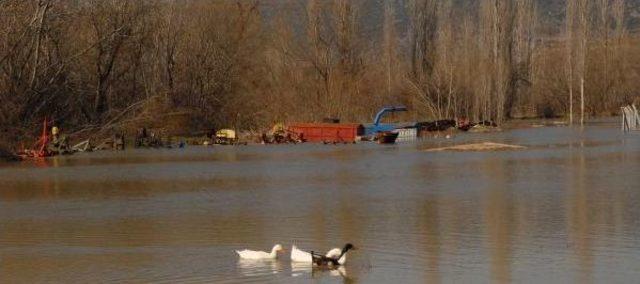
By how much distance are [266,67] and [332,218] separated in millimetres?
42643

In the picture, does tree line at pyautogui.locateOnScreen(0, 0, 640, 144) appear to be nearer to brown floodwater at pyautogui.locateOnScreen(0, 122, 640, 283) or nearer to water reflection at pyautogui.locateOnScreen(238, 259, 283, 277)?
brown floodwater at pyautogui.locateOnScreen(0, 122, 640, 283)

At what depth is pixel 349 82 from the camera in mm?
56594

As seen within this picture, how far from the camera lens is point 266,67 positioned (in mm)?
60562

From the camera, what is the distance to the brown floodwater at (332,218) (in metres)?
13.2

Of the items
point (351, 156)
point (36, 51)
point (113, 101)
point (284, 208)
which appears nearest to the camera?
point (284, 208)

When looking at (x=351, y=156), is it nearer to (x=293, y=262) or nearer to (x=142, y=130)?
(x=142, y=130)

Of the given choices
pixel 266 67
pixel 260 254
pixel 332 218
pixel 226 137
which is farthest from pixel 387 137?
pixel 260 254

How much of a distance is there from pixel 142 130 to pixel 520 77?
101 feet

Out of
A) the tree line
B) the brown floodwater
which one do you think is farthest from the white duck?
the tree line

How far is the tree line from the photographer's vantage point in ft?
147

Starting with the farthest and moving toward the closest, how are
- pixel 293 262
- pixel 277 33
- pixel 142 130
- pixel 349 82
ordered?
pixel 277 33 < pixel 349 82 < pixel 142 130 < pixel 293 262

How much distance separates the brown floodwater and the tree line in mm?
11153

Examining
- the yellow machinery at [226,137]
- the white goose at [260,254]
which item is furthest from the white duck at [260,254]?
the yellow machinery at [226,137]

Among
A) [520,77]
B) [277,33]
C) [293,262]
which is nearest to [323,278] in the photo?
[293,262]
